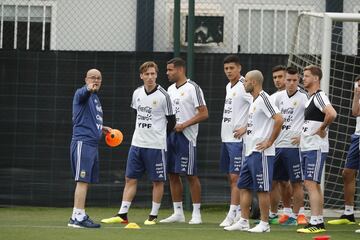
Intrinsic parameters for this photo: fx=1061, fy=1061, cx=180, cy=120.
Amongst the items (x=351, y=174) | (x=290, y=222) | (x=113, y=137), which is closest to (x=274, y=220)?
(x=290, y=222)

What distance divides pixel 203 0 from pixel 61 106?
322 cm

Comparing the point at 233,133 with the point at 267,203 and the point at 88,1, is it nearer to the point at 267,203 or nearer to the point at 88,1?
the point at 267,203

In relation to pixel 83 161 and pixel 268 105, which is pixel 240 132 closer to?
pixel 268 105

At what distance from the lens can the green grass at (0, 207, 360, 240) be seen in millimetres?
10477

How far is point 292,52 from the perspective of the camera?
14.3m

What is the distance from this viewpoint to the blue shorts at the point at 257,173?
11.1 meters

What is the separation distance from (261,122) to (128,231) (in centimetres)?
182

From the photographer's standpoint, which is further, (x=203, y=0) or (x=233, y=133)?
(x=203, y=0)

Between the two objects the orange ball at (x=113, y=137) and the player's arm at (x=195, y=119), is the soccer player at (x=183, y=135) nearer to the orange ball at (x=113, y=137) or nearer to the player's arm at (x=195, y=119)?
the player's arm at (x=195, y=119)

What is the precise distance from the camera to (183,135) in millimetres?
12516

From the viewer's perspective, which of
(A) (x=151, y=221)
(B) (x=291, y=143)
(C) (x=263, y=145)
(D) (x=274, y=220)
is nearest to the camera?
(C) (x=263, y=145)

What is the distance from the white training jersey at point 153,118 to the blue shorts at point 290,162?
1361 mm

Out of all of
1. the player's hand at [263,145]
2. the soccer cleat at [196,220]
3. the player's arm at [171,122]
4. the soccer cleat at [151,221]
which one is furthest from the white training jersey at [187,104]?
the player's hand at [263,145]

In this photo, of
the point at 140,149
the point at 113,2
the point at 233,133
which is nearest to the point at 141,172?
the point at 140,149
